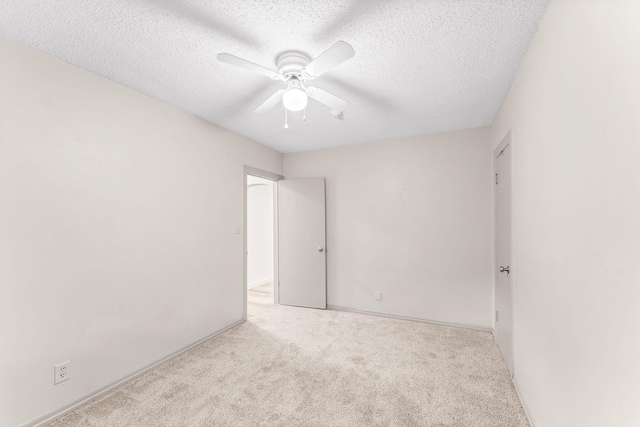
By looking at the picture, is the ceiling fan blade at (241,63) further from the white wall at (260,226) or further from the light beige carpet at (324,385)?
the white wall at (260,226)

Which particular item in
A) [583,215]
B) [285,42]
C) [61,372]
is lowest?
[61,372]

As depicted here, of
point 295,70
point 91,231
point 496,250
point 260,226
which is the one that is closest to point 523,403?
point 496,250

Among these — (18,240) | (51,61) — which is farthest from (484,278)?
(51,61)

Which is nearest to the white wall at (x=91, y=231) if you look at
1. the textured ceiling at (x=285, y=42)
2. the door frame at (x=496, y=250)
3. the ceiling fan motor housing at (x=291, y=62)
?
the textured ceiling at (x=285, y=42)

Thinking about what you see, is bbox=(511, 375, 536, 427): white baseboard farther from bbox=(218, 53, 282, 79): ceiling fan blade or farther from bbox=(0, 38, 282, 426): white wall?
bbox=(0, 38, 282, 426): white wall

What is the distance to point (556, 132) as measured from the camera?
4.52 feet

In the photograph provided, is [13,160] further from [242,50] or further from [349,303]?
[349,303]

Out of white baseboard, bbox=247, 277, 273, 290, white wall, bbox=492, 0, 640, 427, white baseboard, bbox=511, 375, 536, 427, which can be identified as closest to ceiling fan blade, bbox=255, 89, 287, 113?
white wall, bbox=492, 0, 640, 427

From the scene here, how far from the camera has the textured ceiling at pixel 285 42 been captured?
1.45m

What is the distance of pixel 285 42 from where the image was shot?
1711 millimetres

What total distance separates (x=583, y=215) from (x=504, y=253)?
1.67m

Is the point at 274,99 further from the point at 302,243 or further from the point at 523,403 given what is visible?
the point at 523,403

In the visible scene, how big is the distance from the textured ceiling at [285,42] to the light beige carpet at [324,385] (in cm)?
240

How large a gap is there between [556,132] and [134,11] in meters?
2.24
